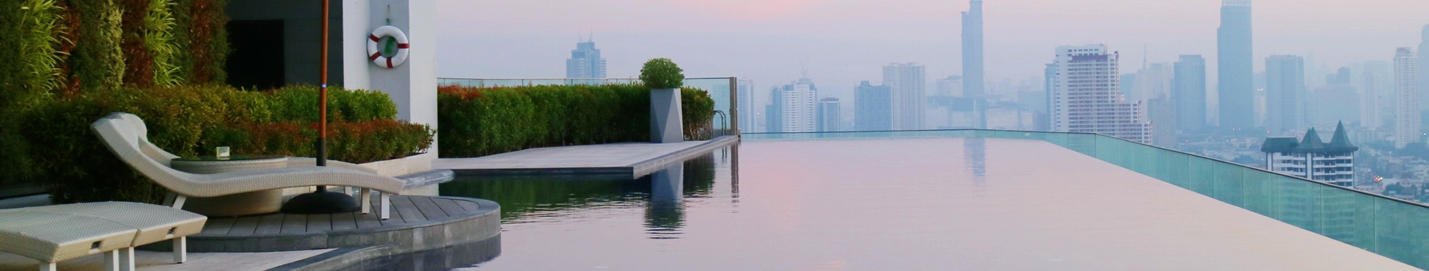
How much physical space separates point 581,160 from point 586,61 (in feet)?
58.5

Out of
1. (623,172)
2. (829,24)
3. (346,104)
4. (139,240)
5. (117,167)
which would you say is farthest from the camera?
(829,24)

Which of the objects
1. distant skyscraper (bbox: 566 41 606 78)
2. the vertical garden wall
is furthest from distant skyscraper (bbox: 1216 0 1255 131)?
the vertical garden wall

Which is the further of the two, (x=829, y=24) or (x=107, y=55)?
(x=829, y=24)

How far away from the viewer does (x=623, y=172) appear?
1240 cm

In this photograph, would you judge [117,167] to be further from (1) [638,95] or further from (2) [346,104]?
(1) [638,95]

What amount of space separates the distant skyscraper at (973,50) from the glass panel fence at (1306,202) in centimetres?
4931

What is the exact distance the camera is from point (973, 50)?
73.1 metres

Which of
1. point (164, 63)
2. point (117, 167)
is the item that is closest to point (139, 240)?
point (117, 167)

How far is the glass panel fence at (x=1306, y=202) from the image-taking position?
633 cm

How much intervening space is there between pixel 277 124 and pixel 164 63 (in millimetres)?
1215

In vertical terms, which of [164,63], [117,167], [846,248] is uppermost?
[164,63]

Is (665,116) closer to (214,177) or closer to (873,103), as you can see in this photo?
(214,177)

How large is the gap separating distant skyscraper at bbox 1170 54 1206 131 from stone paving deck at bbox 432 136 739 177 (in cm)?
3314

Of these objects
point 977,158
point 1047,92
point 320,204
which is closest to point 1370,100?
point 1047,92
